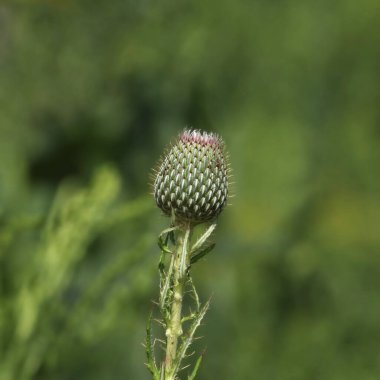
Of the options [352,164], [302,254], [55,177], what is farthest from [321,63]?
[55,177]

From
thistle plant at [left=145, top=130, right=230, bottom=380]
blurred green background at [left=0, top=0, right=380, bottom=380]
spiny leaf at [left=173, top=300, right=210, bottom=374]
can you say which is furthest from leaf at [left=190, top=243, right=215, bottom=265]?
blurred green background at [left=0, top=0, right=380, bottom=380]

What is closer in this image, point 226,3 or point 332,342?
point 332,342

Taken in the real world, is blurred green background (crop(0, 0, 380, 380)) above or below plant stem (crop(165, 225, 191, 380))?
above

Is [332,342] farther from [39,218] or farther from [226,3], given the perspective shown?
[39,218]

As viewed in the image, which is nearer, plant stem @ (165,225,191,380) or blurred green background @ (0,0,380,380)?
plant stem @ (165,225,191,380)

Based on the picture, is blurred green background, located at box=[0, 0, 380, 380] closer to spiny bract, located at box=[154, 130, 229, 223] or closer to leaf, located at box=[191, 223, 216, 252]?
spiny bract, located at box=[154, 130, 229, 223]
